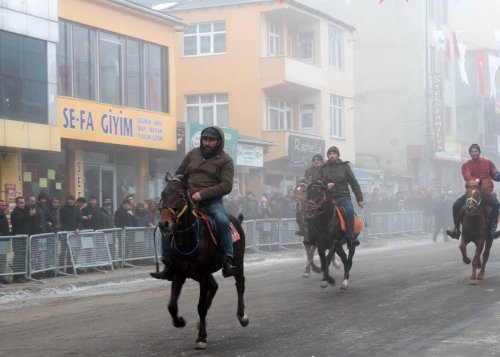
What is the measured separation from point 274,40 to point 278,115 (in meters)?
3.37

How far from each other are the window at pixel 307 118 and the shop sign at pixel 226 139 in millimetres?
9636

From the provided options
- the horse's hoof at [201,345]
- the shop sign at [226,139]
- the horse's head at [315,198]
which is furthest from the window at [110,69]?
the horse's hoof at [201,345]

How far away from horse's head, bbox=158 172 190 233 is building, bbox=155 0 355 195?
99.6 feet

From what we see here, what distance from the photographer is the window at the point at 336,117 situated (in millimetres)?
47594

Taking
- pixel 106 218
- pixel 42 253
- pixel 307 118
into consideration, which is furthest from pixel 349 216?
pixel 307 118

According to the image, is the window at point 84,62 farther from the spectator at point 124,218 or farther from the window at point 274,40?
the window at point 274,40

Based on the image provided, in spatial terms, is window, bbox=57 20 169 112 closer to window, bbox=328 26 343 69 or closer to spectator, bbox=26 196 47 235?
spectator, bbox=26 196 47 235

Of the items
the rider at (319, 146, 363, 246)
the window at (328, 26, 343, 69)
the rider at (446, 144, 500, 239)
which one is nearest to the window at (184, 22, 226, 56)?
the window at (328, 26, 343, 69)

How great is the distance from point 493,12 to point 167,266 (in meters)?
66.8

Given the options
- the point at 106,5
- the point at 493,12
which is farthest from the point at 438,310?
the point at 493,12

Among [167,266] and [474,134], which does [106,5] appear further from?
[474,134]

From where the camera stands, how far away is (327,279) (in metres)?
15.6

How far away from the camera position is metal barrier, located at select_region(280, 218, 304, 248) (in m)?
30.4

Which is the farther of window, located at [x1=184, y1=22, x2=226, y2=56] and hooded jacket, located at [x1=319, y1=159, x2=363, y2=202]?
window, located at [x1=184, y1=22, x2=226, y2=56]
